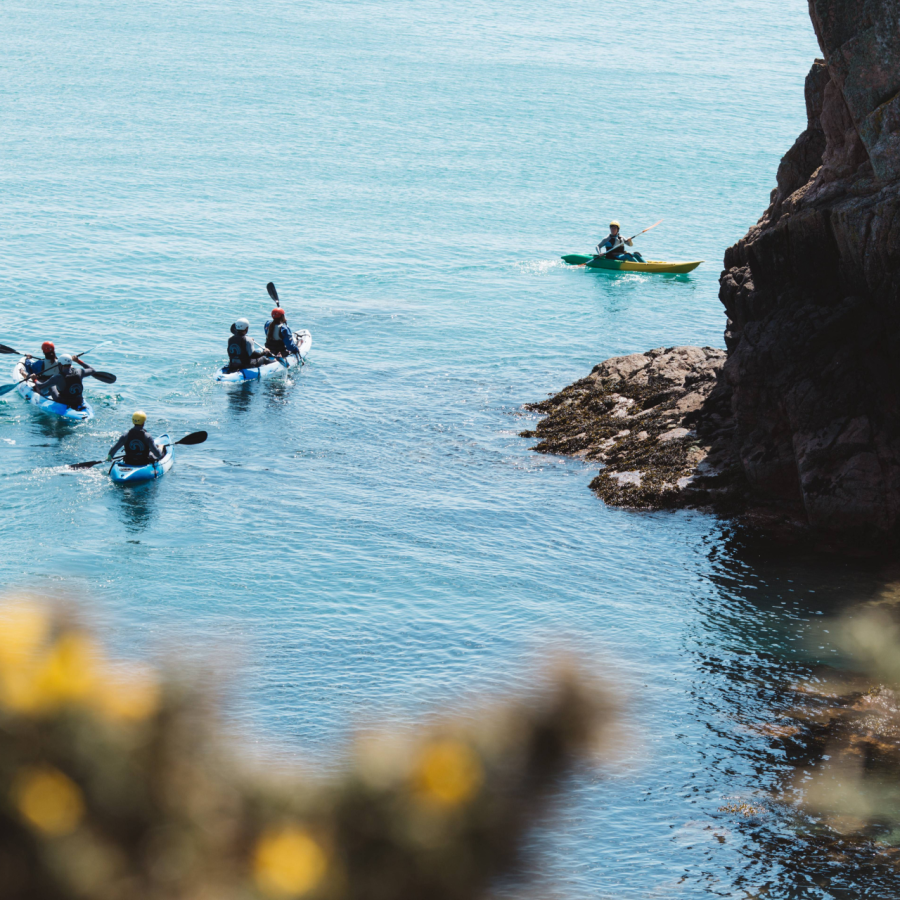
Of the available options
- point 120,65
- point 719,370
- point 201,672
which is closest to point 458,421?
point 719,370

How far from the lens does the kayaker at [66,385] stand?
28.8 m

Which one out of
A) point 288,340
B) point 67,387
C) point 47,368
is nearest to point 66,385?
point 67,387

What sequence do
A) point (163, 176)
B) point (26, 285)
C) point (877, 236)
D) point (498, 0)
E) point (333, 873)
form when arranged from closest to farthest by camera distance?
point (333, 873) → point (877, 236) → point (26, 285) → point (163, 176) → point (498, 0)

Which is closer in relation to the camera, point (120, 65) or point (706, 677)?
point (706, 677)

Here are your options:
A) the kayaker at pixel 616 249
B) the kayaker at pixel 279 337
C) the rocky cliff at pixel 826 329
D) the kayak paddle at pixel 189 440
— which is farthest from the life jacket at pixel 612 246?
the kayak paddle at pixel 189 440

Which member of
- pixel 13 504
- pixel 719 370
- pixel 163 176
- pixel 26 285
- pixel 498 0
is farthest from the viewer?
pixel 498 0

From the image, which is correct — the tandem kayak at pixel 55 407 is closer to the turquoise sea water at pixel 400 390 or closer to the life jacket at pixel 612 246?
the turquoise sea water at pixel 400 390

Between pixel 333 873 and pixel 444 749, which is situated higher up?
pixel 444 749

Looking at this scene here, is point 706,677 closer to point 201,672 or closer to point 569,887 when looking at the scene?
point 569,887

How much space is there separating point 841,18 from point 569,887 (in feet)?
56.2

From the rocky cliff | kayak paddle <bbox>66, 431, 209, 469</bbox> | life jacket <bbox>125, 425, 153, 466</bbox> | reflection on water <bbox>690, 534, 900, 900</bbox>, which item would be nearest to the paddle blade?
kayak paddle <bbox>66, 431, 209, 469</bbox>

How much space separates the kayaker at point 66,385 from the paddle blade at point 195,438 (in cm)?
362

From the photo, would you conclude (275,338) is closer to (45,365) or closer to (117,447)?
(45,365)

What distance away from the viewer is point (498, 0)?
392 ft
